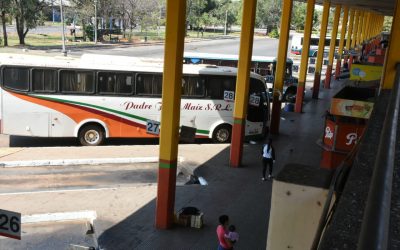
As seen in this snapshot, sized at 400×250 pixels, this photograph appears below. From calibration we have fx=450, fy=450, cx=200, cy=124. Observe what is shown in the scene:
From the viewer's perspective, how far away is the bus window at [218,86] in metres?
15.9

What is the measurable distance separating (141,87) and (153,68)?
0.77m

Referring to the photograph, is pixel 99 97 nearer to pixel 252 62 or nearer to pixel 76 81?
pixel 76 81

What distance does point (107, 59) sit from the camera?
15398 mm

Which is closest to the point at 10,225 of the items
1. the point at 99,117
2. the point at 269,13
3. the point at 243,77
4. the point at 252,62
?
the point at 243,77

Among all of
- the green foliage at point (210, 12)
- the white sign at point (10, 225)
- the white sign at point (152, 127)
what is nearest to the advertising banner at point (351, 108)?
the white sign at point (152, 127)

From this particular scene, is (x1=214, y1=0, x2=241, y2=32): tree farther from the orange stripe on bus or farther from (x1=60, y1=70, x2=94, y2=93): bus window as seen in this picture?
(x1=60, y1=70, x2=94, y2=93): bus window

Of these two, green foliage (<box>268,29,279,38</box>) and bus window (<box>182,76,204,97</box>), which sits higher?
green foliage (<box>268,29,279,38</box>)

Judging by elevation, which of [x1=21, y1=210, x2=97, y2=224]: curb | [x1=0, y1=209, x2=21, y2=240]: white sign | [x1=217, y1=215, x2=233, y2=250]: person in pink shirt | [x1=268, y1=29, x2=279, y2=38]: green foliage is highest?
[x1=268, y1=29, x2=279, y2=38]: green foliage

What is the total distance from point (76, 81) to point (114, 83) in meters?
1.23

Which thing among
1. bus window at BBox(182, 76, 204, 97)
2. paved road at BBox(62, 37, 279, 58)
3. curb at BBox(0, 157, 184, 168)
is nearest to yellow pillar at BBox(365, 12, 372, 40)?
paved road at BBox(62, 37, 279, 58)

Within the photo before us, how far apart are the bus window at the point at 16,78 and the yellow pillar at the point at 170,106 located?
7.90m

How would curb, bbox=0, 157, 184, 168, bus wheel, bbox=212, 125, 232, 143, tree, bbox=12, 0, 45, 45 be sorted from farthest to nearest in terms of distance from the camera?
1. tree, bbox=12, 0, 45, 45
2. bus wheel, bbox=212, 125, 232, 143
3. curb, bbox=0, 157, 184, 168

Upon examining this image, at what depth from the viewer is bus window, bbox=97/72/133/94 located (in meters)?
15.0

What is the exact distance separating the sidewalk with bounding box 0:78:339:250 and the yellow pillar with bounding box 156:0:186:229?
57cm
